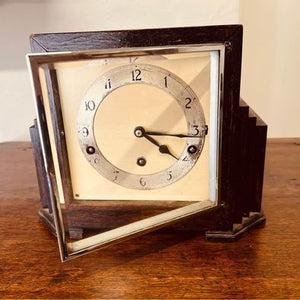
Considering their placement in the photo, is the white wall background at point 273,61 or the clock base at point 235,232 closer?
the clock base at point 235,232

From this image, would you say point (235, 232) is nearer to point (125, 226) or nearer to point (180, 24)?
point (125, 226)

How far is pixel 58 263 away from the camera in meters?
0.51

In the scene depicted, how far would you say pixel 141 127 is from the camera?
505 mm

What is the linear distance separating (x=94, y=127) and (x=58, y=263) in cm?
21

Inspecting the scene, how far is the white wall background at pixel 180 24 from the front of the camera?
3.10 ft

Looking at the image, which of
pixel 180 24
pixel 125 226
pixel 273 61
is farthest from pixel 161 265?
pixel 273 61

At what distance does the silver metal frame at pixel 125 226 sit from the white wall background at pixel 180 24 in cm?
54

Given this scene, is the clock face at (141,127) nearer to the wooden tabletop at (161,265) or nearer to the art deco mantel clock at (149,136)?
the art deco mantel clock at (149,136)

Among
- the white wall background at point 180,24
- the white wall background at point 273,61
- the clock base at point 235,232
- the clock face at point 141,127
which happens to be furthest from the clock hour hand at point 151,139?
the white wall background at point 273,61

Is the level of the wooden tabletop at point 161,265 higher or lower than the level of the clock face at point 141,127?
lower

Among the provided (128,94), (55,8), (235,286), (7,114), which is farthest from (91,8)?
(235,286)

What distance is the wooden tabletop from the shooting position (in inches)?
17.9

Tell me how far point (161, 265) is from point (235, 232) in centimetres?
14

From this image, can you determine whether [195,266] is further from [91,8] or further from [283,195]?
[91,8]
